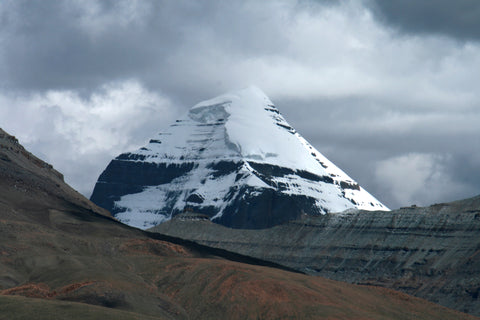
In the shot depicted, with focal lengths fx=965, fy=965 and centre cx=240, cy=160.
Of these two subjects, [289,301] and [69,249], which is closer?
[289,301]

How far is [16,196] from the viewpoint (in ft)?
623

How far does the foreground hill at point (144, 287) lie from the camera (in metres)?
128

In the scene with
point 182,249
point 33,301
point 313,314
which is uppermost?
point 182,249

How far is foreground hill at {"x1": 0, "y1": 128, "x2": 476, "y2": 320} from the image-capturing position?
12838 cm

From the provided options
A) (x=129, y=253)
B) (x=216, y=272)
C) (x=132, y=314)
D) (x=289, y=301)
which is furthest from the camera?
(x=129, y=253)

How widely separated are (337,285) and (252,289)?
20.7 metres

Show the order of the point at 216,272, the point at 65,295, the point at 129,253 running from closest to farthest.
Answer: the point at 65,295 → the point at 216,272 → the point at 129,253

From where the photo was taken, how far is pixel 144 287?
140625 mm

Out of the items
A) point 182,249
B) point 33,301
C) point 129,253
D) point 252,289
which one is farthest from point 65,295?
point 182,249

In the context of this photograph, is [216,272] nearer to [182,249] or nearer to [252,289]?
[252,289]

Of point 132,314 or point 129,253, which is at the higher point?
point 129,253

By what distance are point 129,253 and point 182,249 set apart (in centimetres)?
1839

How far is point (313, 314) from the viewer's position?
137000 millimetres

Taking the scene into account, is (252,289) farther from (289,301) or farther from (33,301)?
(33,301)
